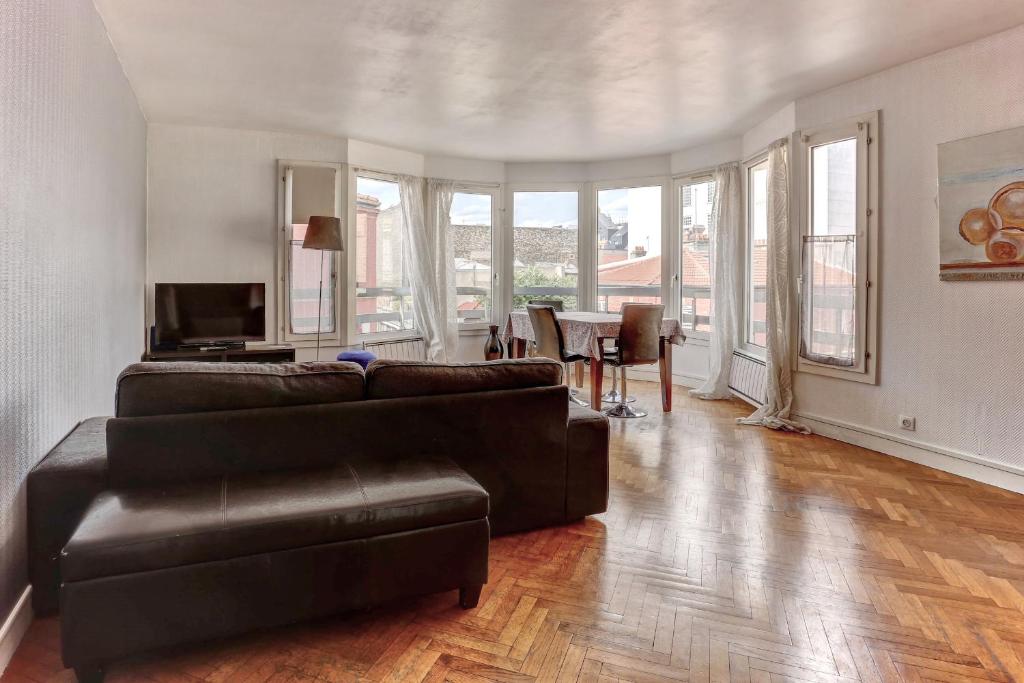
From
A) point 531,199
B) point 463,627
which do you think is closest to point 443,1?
point 463,627

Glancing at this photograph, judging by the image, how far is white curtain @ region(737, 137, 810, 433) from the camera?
4949 millimetres

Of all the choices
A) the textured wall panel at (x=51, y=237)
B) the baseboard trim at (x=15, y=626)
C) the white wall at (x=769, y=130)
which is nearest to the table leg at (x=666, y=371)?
the white wall at (x=769, y=130)

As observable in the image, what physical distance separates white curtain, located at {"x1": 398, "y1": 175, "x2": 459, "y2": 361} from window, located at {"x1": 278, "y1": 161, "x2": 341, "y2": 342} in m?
0.93

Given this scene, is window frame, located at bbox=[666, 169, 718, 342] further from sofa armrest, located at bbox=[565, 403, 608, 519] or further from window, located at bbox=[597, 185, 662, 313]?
sofa armrest, located at bbox=[565, 403, 608, 519]

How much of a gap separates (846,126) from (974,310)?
5.26 ft

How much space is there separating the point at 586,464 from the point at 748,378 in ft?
11.1

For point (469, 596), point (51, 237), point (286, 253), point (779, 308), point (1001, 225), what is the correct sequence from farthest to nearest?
point (286, 253) → point (779, 308) → point (1001, 225) → point (51, 237) → point (469, 596)

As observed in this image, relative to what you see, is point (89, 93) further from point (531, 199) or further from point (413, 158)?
point (531, 199)

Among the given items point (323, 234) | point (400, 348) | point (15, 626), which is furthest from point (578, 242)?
point (15, 626)

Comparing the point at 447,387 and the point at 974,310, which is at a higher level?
the point at 974,310

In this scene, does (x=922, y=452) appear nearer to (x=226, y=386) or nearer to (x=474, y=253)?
(x=226, y=386)

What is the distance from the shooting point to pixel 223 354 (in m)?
5.30

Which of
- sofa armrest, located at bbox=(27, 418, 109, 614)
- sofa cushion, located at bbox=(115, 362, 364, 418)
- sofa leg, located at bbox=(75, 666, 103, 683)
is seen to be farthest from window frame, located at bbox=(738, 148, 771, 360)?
sofa leg, located at bbox=(75, 666, 103, 683)

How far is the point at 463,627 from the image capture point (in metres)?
2.01
